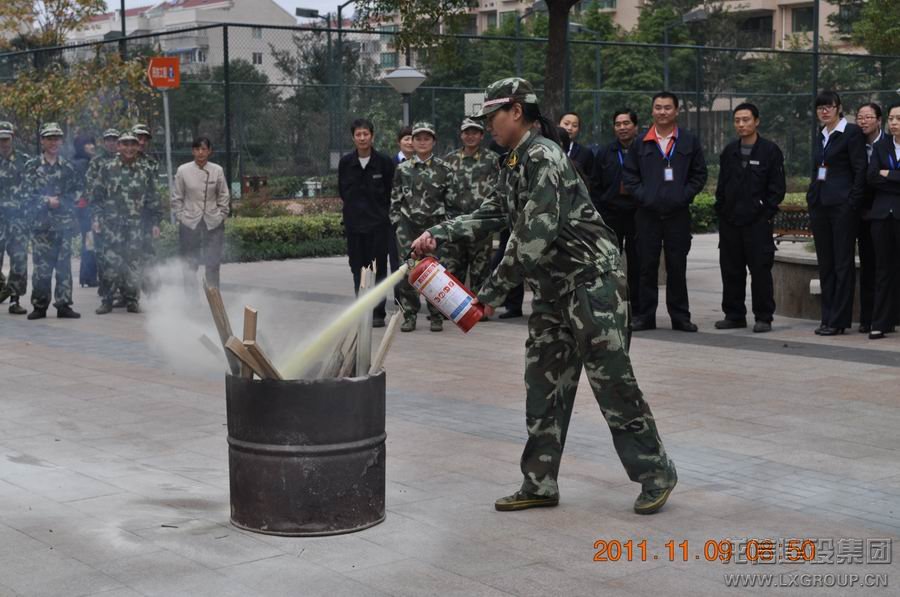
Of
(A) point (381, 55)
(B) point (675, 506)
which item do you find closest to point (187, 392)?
(B) point (675, 506)

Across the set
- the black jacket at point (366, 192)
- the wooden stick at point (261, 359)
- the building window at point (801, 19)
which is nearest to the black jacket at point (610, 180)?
the black jacket at point (366, 192)

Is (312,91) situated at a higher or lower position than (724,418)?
higher

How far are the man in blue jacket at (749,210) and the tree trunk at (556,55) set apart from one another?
4949 millimetres

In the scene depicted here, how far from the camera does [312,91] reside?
2264 centimetres

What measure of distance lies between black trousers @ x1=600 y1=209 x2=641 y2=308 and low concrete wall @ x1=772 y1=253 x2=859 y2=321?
1561mm

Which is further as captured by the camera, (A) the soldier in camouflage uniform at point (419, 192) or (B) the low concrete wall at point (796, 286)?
(B) the low concrete wall at point (796, 286)

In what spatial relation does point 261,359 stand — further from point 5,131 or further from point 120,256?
point 5,131

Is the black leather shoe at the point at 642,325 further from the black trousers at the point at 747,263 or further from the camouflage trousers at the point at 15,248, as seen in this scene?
the camouflage trousers at the point at 15,248

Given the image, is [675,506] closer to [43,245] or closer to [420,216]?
[420,216]

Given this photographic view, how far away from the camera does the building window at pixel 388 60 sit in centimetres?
2425

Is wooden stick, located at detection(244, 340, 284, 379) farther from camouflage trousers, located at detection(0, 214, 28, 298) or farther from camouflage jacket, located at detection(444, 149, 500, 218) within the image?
camouflage trousers, located at detection(0, 214, 28, 298)

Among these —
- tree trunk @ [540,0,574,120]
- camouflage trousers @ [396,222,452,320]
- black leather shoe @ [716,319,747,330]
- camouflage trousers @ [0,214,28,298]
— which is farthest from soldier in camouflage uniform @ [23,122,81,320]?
black leather shoe @ [716,319,747,330]

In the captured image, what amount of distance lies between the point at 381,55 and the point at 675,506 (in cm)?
1903

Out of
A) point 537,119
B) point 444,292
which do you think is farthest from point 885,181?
point 444,292
